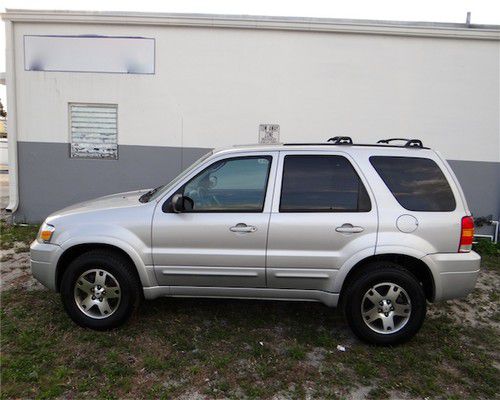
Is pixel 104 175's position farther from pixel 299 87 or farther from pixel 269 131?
pixel 299 87

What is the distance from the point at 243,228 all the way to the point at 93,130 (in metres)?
5.24

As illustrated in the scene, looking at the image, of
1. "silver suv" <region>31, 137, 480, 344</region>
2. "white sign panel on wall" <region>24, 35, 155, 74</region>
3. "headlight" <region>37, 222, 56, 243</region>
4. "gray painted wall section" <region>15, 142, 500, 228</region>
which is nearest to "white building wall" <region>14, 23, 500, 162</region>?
"white sign panel on wall" <region>24, 35, 155, 74</region>

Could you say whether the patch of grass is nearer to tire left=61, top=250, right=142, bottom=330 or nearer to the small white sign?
tire left=61, top=250, right=142, bottom=330

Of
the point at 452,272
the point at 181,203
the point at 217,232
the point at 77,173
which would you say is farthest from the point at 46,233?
the point at 77,173

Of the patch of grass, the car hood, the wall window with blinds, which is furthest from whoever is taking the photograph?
the wall window with blinds

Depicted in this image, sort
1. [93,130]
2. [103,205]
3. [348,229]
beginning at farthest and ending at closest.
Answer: [93,130] < [103,205] < [348,229]

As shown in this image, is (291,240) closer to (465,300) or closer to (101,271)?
(101,271)

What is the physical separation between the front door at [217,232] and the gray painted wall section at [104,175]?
3.93m

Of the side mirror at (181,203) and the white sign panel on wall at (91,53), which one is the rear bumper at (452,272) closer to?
the side mirror at (181,203)

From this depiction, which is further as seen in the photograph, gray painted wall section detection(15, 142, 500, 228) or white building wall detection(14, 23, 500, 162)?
gray painted wall section detection(15, 142, 500, 228)

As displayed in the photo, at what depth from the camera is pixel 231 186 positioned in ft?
12.9

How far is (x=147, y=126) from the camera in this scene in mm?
7746

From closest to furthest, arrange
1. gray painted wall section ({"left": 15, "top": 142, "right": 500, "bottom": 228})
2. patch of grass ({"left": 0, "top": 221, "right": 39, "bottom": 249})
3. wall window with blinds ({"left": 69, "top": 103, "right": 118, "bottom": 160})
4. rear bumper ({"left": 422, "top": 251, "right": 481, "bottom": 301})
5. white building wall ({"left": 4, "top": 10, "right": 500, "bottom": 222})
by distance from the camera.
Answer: rear bumper ({"left": 422, "top": 251, "right": 481, "bottom": 301}), patch of grass ({"left": 0, "top": 221, "right": 39, "bottom": 249}), white building wall ({"left": 4, "top": 10, "right": 500, "bottom": 222}), gray painted wall section ({"left": 15, "top": 142, "right": 500, "bottom": 228}), wall window with blinds ({"left": 69, "top": 103, "right": 118, "bottom": 160})

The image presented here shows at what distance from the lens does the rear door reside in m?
3.75
